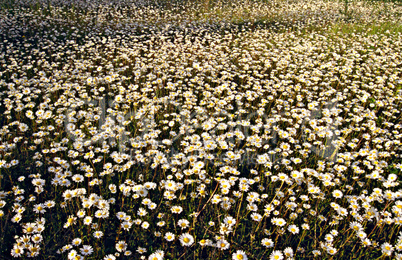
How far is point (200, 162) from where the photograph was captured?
4.03m

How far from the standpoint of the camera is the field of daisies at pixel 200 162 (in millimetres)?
3193

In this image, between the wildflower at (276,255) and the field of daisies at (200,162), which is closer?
the wildflower at (276,255)

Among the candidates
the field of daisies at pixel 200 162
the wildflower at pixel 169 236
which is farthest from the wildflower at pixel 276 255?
the wildflower at pixel 169 236

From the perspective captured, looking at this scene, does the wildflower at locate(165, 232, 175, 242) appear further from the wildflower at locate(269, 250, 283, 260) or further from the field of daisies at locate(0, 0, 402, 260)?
the wildflower at locate(269, 250, 283, 260)

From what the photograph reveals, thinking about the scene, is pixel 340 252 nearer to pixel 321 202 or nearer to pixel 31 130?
pixel 321 202

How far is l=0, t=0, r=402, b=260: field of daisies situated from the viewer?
10.5ft

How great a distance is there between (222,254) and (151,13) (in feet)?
45.3

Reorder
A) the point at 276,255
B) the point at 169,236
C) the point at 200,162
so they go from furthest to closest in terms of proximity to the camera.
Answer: the point at 200,162, the point at 169,236, the point at 276,255

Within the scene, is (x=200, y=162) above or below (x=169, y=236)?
above

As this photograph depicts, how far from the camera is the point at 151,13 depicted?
45.5 ft

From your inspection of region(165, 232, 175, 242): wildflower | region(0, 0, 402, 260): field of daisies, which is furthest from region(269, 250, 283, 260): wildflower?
region(165, 232, 175, 242): wildflower

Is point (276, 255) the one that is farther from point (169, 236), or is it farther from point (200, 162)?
point (200, 162)

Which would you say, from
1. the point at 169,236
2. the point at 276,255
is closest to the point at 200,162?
the point at 169,236

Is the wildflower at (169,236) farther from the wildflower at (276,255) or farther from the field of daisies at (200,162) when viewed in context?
the wildflower at (276,255)
